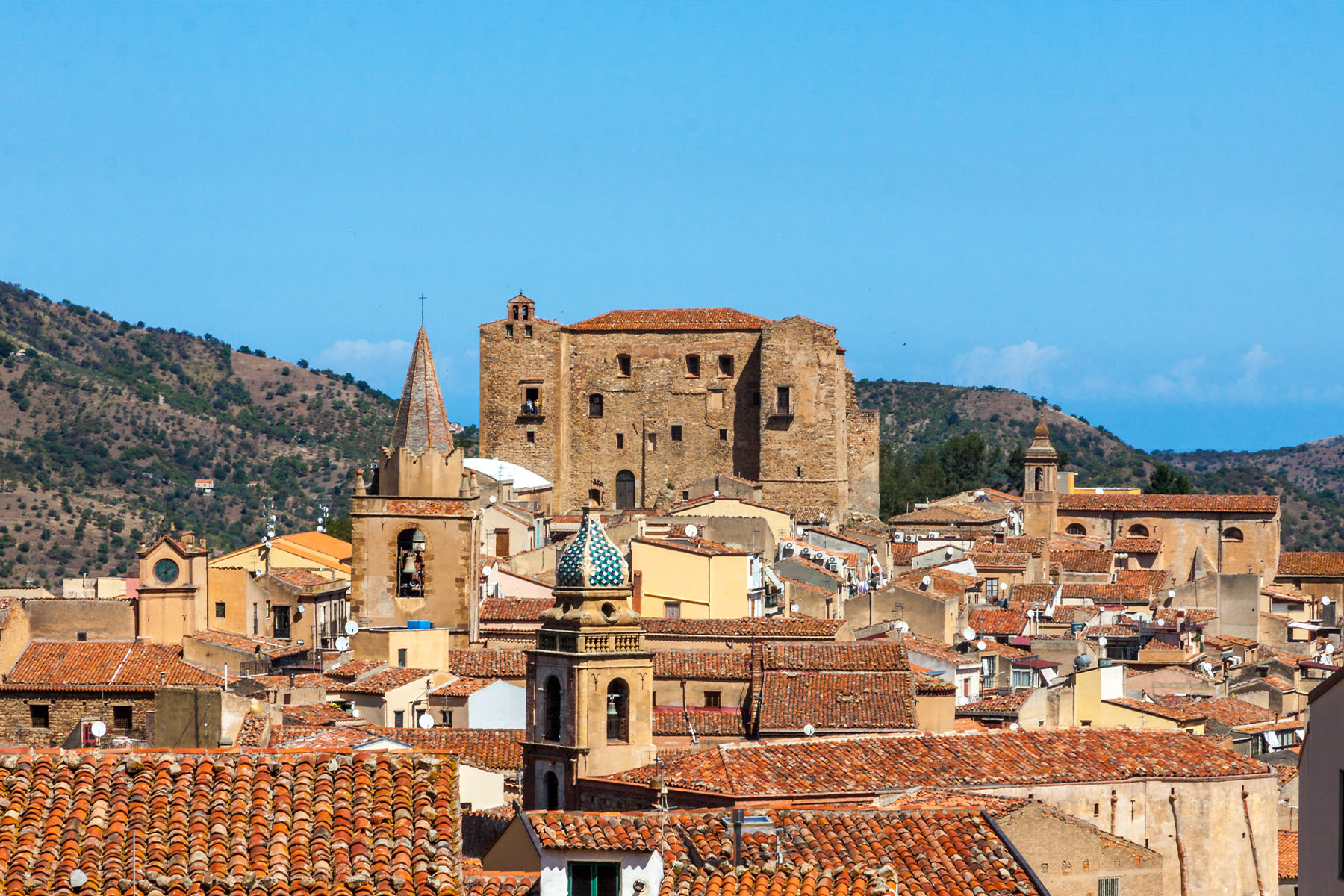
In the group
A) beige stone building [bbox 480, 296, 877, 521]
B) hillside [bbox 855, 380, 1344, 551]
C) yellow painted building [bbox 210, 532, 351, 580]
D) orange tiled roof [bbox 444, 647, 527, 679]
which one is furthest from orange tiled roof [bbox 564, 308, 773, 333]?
hillside [bbox 855, 380, 1344, 551]

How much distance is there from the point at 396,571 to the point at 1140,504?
40276mm

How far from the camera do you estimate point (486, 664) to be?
33156 millimetres

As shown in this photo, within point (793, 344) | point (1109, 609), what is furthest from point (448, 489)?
point (793, 344)

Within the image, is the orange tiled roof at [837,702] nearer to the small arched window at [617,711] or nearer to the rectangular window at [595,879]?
the small arched window at [617,711]

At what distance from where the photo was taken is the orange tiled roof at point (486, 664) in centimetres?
3234

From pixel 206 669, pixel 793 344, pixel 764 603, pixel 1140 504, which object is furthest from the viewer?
pixel 1140 504

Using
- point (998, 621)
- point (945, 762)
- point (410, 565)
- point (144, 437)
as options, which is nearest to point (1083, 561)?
point (998, 621)

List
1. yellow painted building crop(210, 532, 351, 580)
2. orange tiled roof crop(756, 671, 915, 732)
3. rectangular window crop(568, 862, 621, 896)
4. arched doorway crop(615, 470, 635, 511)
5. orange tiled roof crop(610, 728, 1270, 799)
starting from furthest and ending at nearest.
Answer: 1. arched doorway crop(615, 470, 635, 511)
2. yellow painted building crop(210, 532, 351, 580)
3. orange tiled roof crop(756, 671, 915, 732)
4. orange tiled roof crop(610, 728, 1270, 799)
5. rectangular window crop(568, 862, 621, 896)

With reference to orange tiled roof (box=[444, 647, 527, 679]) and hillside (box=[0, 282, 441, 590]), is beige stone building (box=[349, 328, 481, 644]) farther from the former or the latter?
hillside (box=[0, 282, 441, 590])

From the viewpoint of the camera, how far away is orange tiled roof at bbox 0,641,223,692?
29.6 meters

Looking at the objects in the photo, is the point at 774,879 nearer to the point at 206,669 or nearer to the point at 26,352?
the point at 206,669

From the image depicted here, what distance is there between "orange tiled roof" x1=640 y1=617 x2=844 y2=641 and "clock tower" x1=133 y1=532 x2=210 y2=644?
782 centimetres

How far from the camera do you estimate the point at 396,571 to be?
1406 inches

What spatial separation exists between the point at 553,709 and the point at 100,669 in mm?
9040
